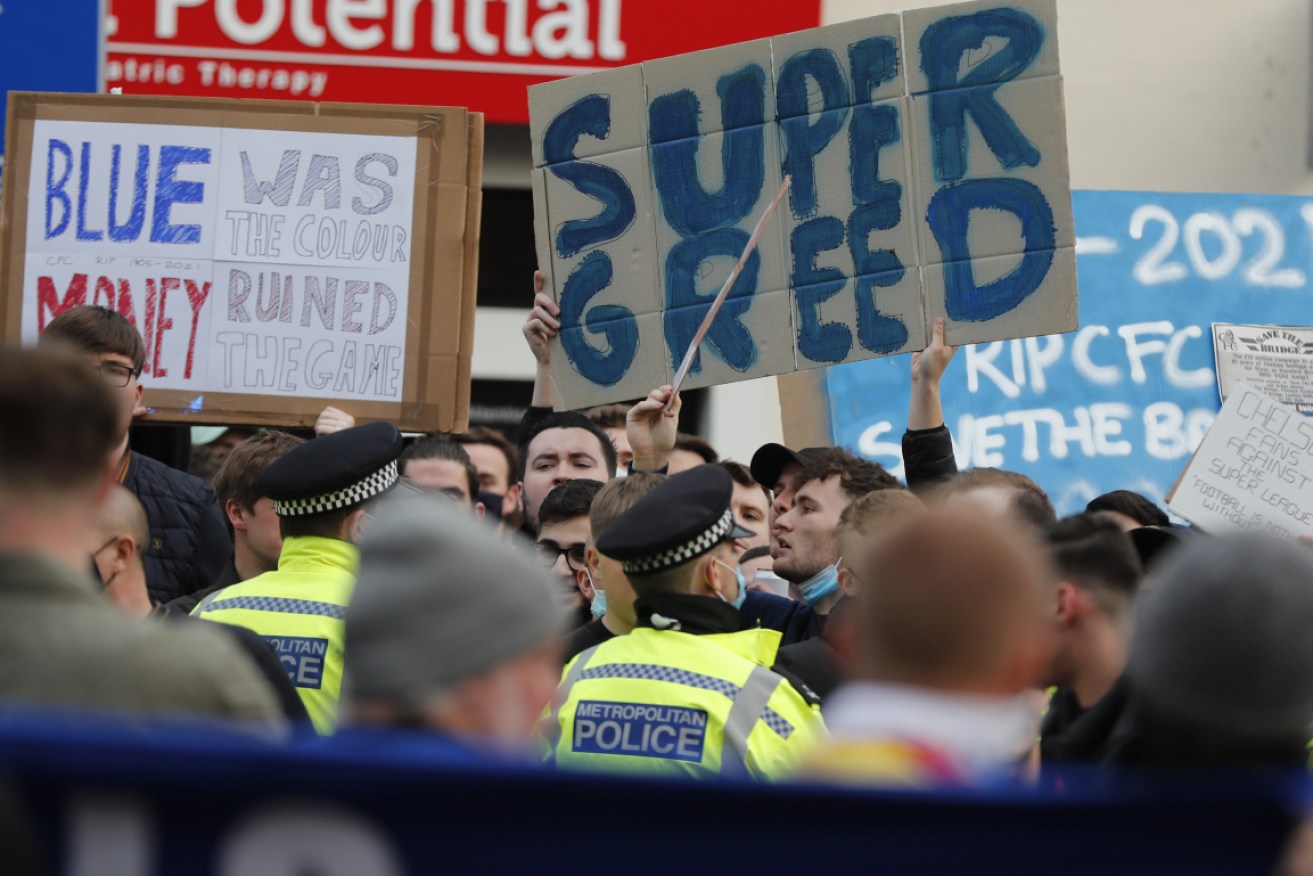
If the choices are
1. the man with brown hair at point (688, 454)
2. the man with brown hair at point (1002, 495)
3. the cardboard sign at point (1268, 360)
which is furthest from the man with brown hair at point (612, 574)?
the cardboard sign at point (1268, 360)

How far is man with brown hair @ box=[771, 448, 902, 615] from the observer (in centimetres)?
462

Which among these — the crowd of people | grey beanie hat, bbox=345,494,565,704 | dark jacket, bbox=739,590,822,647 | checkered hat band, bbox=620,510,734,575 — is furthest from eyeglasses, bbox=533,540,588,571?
grey beanie hat, bbox=345,494,565,704

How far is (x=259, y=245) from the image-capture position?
17.2 feet

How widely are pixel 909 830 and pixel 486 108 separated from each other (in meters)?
7.14

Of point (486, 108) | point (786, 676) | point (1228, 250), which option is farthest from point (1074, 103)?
point (786, 676)

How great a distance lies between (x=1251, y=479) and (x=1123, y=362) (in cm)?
202

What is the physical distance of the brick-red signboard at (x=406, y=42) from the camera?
823 centimetres

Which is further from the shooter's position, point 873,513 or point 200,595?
point 200,595

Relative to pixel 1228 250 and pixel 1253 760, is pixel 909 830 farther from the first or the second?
pixel 1228 250

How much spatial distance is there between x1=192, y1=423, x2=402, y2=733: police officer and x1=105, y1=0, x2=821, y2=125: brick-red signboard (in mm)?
4772

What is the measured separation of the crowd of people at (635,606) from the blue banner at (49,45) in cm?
146

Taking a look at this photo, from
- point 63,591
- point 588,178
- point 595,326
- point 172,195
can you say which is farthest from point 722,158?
point 63,591

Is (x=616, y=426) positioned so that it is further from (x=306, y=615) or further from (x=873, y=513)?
(x=306, y=615)

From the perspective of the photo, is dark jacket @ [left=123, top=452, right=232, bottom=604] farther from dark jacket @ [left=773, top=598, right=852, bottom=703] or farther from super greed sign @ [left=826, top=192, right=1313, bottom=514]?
super greed sign @ [left=826, top=192, right=1313, bottom=514]
